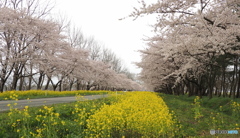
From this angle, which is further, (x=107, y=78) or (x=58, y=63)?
(x=107, y=78)

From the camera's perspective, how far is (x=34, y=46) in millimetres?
19328

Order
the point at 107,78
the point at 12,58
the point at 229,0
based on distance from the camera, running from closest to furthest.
Answer: the point at 229,0, the point at 12,58, the point at 107,78

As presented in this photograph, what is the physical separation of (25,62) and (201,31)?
55.4 feet

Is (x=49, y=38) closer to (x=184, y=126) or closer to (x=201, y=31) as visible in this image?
(x=201, y=31)

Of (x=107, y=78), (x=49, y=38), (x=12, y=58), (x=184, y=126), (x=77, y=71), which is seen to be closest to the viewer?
(x=184, y=126)

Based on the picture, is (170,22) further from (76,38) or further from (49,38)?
(76,38)

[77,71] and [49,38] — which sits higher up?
[49,38]

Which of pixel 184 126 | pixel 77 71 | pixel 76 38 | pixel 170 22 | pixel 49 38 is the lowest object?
pixel 184 126

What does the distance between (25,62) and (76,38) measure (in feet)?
57.7

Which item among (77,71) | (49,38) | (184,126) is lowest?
(184,126)

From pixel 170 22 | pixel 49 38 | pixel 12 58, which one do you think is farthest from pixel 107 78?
pixel 170 22

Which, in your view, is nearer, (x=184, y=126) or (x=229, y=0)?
(x=184, y=126)

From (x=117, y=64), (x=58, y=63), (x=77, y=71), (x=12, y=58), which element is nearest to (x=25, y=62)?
(x=12, y=58)

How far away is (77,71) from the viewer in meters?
28.7
